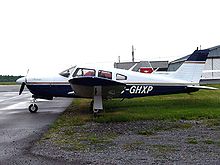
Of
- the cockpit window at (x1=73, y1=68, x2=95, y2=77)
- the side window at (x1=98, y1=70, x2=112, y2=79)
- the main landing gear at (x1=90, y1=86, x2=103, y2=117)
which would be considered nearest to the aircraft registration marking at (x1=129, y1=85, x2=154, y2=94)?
the side window at (x1=98, y1=70, x2=112, y2=79)

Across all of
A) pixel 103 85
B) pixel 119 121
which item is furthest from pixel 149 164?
pixel 103 85

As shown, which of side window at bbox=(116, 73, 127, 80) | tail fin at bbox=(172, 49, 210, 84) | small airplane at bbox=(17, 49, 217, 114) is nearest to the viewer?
small airplane at bbox=(17, 49, 217, 114)

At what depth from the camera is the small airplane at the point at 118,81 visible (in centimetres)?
1250

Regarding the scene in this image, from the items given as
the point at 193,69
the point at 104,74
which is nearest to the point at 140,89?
the point at 104,74

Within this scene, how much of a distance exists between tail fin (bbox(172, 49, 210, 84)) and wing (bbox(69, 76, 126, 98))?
10.3 ft

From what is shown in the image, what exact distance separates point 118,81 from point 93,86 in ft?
5.82

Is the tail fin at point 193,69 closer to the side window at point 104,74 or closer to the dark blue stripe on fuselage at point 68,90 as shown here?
the dark blue stripe on fuselage at point 68,90

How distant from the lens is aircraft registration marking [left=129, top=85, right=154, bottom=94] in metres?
13.5

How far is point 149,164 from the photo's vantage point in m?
5.15

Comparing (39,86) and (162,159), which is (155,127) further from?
(39,86)

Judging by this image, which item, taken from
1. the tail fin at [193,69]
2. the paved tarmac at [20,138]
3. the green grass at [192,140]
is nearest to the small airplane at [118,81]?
the tail fin at [193,69]

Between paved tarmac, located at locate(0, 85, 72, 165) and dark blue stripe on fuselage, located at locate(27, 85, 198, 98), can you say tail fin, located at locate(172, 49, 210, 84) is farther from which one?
paved tarmac, located at locate(0, 85, 72, 165)

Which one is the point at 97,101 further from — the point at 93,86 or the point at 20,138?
the point at 20,138

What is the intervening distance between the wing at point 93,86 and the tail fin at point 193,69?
3.15 meters
